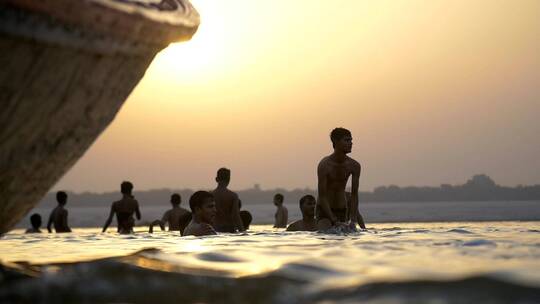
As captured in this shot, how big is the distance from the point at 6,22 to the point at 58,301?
93cm

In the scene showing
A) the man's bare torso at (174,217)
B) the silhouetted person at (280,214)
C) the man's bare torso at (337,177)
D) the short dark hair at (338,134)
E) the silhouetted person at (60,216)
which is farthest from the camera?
the silhouetted person at (60,216)

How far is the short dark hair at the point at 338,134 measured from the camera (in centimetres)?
990

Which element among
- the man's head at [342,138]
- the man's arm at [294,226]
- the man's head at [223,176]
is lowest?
the man's arm at [294,226]

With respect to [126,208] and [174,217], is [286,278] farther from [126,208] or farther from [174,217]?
[126,208]

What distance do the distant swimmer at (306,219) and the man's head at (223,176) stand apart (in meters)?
1.42

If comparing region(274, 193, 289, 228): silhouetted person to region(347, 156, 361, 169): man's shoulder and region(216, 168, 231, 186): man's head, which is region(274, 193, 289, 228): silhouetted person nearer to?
region(216, 168, 231, 186): man's head

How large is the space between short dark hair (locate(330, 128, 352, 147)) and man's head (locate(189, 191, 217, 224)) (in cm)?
214

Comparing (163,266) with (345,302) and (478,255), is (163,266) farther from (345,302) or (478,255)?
(478,255)

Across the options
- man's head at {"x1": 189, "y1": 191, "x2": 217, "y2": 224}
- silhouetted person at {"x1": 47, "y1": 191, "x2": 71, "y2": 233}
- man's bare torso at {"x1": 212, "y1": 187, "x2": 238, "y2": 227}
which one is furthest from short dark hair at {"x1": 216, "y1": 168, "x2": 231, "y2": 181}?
silhouetted person at {"x1": 47, "y1": 191, "x2": 71, "y2": 233}

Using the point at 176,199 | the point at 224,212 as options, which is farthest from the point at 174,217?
the point at 224,212

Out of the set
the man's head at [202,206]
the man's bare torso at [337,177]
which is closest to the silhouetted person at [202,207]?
the man's head at [202,206]

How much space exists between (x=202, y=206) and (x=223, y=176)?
10.8 feet

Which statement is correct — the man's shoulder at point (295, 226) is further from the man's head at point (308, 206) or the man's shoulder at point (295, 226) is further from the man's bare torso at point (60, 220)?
the man's bare torso at point (60, 220)

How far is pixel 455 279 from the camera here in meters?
2.34
